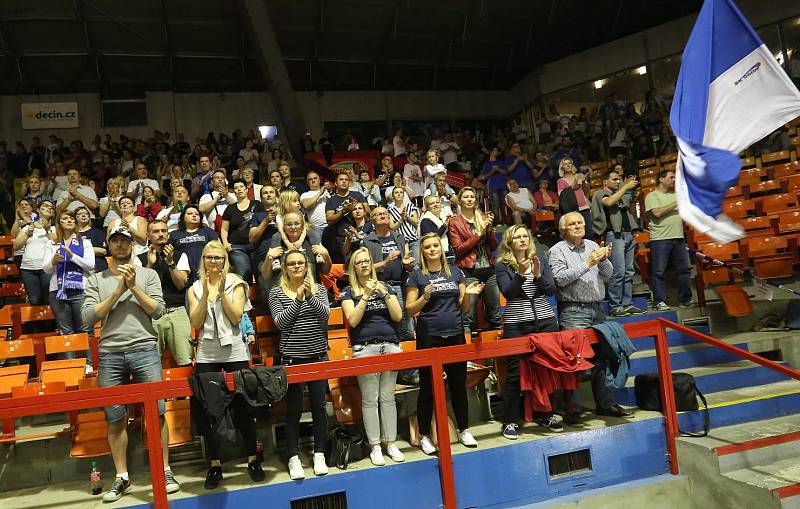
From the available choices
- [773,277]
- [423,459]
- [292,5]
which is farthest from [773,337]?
[292,5]

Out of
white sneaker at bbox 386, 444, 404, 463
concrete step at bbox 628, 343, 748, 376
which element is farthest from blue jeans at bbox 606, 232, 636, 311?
white sneaker at bbox 386, 444, 404, 463

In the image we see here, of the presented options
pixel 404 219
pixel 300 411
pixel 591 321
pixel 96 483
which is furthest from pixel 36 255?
pixel 591 321

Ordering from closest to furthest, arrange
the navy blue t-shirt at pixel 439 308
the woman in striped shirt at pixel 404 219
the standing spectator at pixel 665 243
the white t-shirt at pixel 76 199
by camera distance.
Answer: the navy blue t-shirt at pixel 439 308 < the woman in striped shirt at pixel 404 219 < the standing spectator at pixel 665 243 < the white t-shirt at pixel 76 199

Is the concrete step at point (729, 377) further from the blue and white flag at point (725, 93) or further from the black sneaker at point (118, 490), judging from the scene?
the black sneaker at point (118, 490)

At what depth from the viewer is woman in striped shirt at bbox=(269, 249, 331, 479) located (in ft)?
16.0

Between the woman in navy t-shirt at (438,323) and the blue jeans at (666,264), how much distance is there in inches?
145

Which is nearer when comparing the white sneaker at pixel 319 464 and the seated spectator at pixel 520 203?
the white sneaker at pixel 319 464

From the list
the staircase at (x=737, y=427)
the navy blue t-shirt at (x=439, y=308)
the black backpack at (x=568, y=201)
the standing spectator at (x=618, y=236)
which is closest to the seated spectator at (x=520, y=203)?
the black backpack at (x=568, y=201)

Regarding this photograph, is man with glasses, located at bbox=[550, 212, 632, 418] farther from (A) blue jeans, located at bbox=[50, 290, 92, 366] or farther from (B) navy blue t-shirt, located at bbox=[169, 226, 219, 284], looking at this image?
(A) blue jeans, located at bbox=[50, 290, 92, 366]

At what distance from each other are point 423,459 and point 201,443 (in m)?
1.92

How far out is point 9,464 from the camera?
5164 mm

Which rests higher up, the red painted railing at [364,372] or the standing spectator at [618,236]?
the standing spectator at [618,236]

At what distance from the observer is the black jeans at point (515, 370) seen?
5582 mm

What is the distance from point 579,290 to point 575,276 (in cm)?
18
